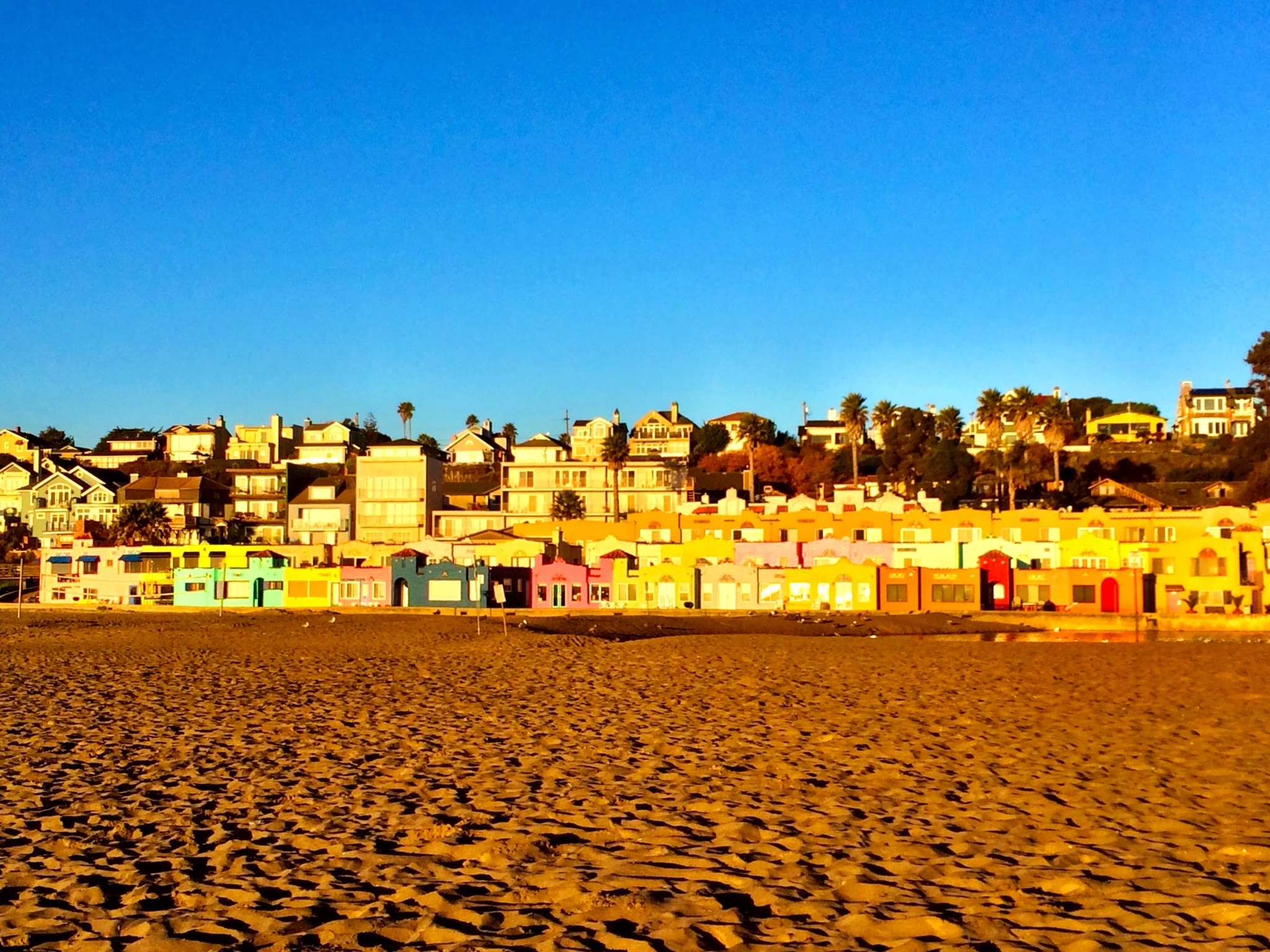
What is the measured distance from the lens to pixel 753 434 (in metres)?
85.8

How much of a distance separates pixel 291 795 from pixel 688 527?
170 ft

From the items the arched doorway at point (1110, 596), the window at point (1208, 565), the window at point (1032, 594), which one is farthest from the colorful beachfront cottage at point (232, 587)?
the window at point (1208, 565)

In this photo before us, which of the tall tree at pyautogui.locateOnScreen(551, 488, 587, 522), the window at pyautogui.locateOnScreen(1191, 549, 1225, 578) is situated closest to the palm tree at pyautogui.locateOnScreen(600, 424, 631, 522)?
the tall tree at pyautogui.locateOnScreen(551, 488, 587, 522)

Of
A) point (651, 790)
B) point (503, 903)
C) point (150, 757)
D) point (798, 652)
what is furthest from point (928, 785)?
point (798, 652)

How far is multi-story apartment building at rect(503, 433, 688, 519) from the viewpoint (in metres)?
73.4

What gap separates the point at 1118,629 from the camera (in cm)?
4241

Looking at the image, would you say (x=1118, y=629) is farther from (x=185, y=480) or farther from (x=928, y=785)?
(x=185, y=480)

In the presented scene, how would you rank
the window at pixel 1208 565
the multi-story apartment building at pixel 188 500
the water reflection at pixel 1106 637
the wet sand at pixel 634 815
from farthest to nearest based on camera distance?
the multi-story apartment building at pixel 188 500
the window at pixel 1208 565
the water reflection at pixel 1106 637
the wet sand at pixel 634 815

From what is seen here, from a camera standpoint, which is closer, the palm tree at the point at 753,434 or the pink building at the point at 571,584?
the pink building at the point at 571,584

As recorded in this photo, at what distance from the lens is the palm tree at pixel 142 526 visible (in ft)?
218

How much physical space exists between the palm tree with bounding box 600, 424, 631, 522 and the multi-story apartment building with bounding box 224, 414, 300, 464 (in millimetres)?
40034

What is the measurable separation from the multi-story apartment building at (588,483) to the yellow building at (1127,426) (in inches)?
2126

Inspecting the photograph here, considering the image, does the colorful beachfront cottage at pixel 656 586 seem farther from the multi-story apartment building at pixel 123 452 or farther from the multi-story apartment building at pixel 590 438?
the multi-story apartment building at pixel 123 452

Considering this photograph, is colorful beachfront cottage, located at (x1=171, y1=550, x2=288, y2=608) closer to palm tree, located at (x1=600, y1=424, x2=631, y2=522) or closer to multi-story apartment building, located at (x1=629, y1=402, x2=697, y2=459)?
palm tree, located at (x1=600, y1=424, x2=631, y2=522)
